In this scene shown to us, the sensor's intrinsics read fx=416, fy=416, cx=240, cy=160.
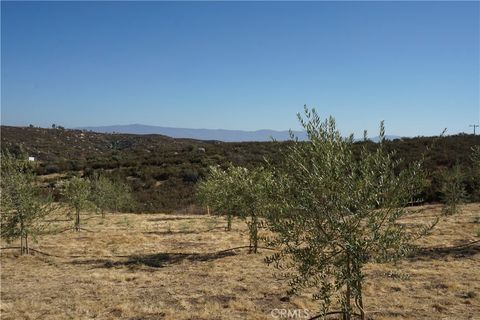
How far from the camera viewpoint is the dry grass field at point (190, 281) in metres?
15.0

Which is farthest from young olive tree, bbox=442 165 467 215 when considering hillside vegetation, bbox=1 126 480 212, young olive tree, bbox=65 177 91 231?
young olive tree, bbox=65 177 91 231

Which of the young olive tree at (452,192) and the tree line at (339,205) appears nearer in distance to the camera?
the tree line at (339,205)

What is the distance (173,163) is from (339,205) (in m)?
65.9

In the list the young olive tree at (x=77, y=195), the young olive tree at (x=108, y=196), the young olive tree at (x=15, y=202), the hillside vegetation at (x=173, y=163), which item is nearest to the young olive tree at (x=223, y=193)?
the hillside vegetation at (x=173, y=163)

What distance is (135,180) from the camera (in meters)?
65.6

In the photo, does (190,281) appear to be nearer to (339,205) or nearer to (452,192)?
(339,205)

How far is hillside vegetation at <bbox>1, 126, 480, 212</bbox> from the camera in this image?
54.0 meters

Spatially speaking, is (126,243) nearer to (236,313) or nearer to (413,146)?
(236,313)

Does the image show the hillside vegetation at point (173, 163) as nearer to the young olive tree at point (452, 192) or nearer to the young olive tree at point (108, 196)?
the young olive tree at point (452, 192)

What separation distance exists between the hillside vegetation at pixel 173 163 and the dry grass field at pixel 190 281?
14.2 meters

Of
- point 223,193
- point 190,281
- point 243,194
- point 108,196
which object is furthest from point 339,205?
point 108,196

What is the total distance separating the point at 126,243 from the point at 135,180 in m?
38.5

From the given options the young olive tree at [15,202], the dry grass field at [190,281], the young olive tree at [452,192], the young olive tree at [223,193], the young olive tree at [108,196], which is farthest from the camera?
the young olive tree at [108,196]

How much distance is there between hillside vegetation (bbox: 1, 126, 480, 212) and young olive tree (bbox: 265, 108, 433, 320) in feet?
86.8
